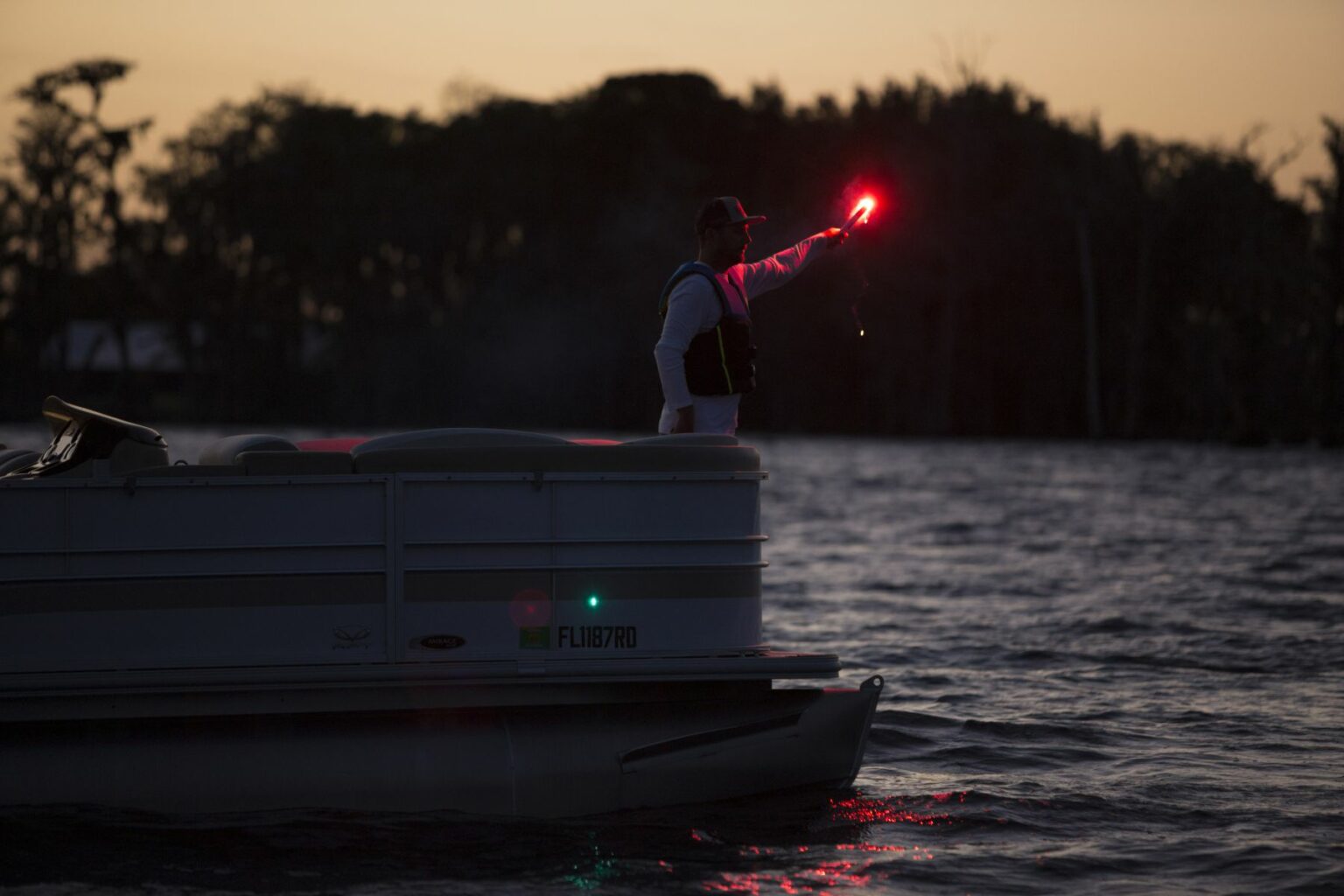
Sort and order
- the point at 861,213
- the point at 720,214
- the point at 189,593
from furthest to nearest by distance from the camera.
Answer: the point at 861,213 < the point at 720,214 < the point at 189,593

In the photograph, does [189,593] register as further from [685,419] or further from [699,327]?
[699,327]

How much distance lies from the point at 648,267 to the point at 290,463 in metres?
73.1

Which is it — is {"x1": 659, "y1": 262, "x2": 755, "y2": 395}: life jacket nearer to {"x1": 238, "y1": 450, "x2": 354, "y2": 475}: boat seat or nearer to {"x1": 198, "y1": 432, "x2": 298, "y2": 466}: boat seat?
{"x1": 238, "y1": 450, "x2": 354, "y2": 475}: boat seat

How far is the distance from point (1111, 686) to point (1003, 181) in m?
63.1

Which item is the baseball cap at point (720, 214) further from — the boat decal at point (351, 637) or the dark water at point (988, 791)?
the dark water at point (988, 791)

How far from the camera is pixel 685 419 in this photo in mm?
8430

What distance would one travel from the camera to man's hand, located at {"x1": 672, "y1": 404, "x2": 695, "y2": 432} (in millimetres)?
8383

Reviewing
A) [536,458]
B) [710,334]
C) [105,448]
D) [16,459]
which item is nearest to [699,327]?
[710,334]

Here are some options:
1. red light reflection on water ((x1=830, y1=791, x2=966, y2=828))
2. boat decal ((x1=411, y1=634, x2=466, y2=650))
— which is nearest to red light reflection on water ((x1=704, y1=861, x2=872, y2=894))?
red light reflection on water ((x1=830, y1=791, x2=966, y2=828))

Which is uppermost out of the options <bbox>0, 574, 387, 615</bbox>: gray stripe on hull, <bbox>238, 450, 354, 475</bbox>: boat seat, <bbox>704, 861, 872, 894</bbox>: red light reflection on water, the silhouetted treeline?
the silhouetted treeline

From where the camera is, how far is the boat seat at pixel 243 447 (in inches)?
300

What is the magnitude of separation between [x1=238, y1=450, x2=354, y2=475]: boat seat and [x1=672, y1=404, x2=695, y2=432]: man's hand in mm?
1705

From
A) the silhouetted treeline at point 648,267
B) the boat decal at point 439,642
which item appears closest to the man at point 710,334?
the boat decal at point 439,642

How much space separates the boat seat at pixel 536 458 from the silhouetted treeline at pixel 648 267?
5212 centimetres
